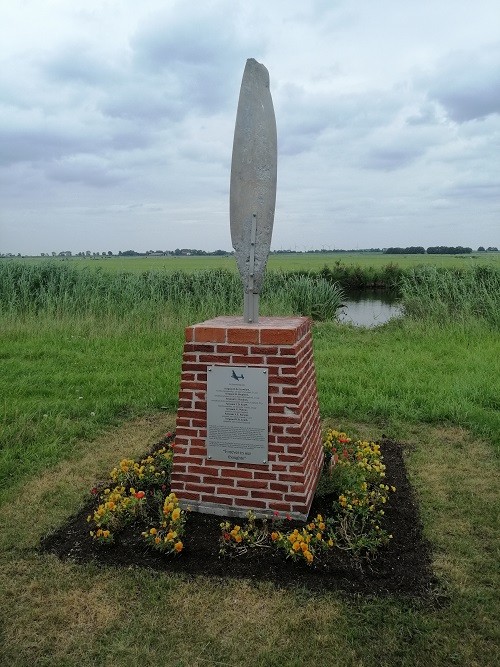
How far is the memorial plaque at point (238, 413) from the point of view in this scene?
13.1 ft

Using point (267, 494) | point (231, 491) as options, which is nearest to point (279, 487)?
point (267, 494)

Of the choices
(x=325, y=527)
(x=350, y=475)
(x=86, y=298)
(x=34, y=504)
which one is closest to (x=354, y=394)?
(x=350, y=475)

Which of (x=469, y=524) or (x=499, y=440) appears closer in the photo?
(x=469, y=524)

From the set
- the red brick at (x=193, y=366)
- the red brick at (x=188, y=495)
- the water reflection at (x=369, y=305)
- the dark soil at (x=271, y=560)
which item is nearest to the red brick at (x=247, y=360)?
the red brick at (x=193, y=366)

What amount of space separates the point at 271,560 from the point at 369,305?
2274 centimetres

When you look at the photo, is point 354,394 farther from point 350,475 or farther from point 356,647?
point 356,647

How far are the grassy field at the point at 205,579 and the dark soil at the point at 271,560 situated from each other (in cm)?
9

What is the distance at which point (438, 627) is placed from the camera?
311 centimetres

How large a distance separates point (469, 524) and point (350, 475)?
941 mm

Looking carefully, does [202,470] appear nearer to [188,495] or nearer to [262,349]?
[188,495]

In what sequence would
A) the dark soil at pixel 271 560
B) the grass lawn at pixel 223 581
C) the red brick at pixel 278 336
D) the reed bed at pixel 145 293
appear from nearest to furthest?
the grass lawn at pixel 223 581, the dark soil at pixel 271 560, the red brick at pixel 278 336, the reed bed at pixel 145 293

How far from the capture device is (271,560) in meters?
3.68

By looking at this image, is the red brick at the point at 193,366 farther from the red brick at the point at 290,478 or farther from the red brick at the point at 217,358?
the red brick at the point at 290,478

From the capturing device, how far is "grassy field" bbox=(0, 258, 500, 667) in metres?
3.01
